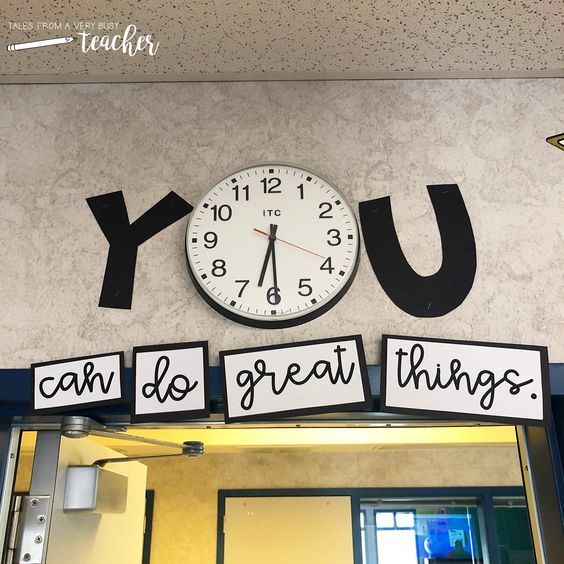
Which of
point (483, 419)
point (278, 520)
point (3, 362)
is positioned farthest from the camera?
point (278, 520)

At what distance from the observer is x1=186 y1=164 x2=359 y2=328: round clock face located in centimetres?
106

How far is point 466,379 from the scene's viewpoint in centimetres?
97

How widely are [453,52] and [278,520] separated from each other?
276cm

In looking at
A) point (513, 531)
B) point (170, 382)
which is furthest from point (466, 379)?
point (513, 531)

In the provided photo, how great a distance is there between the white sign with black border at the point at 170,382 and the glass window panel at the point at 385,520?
2498 millimetres

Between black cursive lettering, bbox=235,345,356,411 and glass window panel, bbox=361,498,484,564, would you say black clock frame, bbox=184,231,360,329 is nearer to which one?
black cursive lettering, bbox=235,345,356,411

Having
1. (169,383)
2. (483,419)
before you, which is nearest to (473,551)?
(483,419)

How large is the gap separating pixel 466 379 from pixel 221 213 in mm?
598

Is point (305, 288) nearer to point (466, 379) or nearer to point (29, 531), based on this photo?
point (466, 379)

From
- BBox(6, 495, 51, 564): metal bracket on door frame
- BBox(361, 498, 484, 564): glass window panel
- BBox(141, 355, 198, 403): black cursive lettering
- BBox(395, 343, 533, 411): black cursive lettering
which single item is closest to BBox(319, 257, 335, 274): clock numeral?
BBox(395, 343, 533, 411): black cursive lettering

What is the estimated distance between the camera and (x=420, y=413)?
0.95 metres

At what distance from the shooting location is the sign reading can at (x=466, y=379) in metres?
0.95

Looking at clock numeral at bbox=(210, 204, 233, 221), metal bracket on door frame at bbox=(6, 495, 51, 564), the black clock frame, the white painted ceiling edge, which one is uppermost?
the white painted ceiling edge

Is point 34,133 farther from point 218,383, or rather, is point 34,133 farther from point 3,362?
point 218,383
